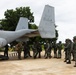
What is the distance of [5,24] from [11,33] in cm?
3076

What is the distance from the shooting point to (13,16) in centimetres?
5375

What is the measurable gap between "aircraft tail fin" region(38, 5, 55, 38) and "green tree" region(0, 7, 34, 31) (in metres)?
29.6

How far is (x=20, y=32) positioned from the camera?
2291 centimetres

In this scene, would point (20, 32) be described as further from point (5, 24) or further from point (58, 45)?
point (5, 24)

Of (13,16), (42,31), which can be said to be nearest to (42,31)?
(42,31)

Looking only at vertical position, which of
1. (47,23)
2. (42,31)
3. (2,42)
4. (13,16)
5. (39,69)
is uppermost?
(13,16)

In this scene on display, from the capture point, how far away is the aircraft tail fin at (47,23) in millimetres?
22522

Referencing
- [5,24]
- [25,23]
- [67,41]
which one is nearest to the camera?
[67,41]

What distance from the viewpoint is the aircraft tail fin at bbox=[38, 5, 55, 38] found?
22522 mm

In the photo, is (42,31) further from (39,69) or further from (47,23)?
(39,69)

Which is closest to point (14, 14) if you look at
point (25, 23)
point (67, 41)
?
point (25, 23)

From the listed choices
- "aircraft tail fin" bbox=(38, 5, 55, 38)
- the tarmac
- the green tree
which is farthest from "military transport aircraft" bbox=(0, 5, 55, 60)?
the green tree

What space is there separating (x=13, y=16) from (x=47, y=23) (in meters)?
31.4

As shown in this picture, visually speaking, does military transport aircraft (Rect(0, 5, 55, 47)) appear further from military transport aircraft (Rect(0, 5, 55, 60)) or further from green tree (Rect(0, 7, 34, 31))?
green tree (Rect(0, 7, 34, 31))
